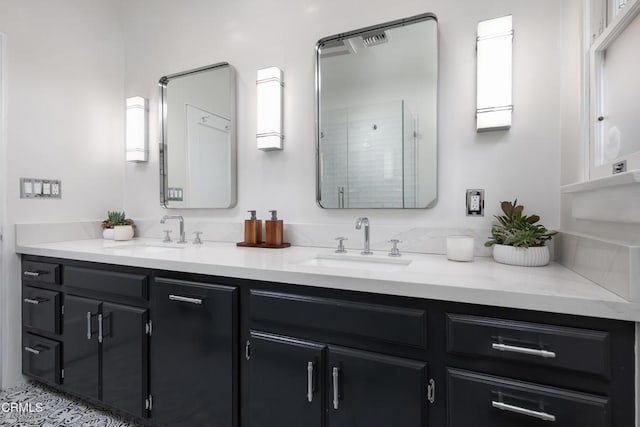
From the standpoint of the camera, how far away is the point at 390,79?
64.5 inches

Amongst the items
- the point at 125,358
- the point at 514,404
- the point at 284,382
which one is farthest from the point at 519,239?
the point at 125,358

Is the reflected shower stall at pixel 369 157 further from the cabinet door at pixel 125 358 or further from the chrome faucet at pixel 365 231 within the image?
the cabinet door at pixel 125 358

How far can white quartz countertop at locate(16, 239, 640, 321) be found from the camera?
2.59ft

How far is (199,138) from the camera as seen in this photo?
217 centimetres

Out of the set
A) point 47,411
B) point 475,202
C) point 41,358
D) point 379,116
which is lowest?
point 47,411

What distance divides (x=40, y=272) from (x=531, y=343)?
235 cm

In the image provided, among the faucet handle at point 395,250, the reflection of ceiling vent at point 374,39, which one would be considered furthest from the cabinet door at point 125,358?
the reflection of ceiling vent at point 374,39

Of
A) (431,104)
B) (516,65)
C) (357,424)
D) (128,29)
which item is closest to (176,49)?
(128,29)

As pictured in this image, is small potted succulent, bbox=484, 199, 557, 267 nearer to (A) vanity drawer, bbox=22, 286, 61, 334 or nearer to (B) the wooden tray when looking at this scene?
(B) the wooden tray

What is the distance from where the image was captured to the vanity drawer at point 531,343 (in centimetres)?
77

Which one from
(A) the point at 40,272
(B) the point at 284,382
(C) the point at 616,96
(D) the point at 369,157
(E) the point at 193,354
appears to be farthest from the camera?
(A) the point at 40,272

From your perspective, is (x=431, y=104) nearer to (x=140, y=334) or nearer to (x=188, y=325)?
(x=188, y=325)

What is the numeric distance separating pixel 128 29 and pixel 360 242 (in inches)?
96.1

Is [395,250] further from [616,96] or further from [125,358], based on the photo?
[125,358]
